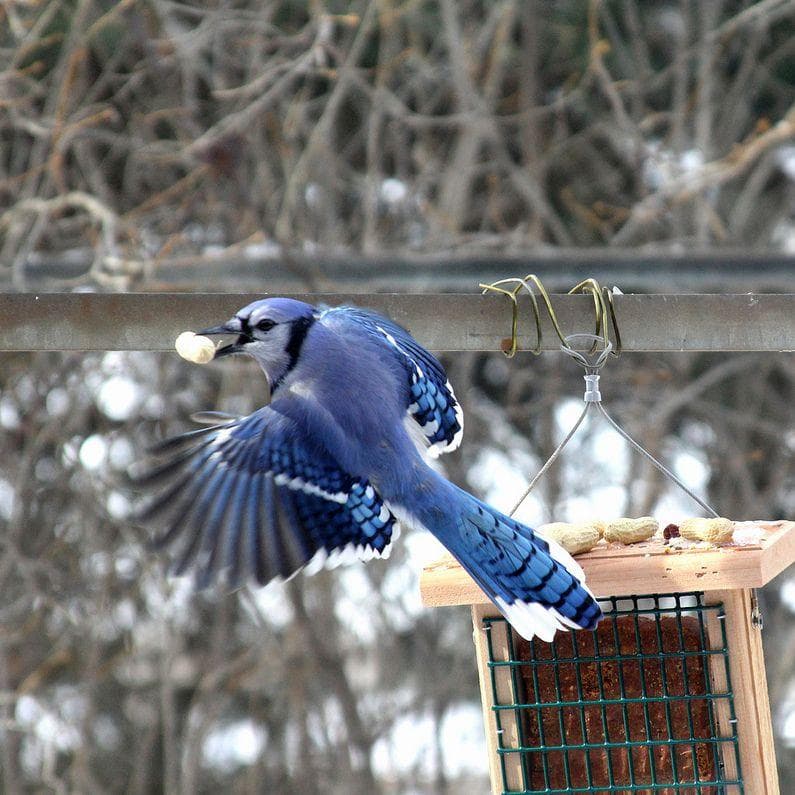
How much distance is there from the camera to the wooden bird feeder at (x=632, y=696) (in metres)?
1.85

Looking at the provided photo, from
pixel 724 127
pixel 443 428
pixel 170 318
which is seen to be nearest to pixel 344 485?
pixel 443 428

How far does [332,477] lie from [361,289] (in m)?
2.83

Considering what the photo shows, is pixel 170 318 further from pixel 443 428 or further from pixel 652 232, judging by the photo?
pixel 652 232

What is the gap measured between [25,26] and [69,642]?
2191 mm

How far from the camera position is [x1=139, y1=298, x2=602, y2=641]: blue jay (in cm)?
178

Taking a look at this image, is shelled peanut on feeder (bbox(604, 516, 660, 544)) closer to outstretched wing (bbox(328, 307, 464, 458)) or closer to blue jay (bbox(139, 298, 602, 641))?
blue jay (bbox(139, 298, 602, 641))

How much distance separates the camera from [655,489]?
4617 millimetres

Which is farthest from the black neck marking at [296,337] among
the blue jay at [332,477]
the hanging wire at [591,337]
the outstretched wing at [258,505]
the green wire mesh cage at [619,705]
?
the green wire mesh cage at [619,705]

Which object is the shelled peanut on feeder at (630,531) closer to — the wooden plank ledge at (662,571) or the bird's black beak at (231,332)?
the wooden plank ledge at (662,571)

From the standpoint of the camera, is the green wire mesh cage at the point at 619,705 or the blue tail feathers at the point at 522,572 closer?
the blue tail feathers at the point at 522,572

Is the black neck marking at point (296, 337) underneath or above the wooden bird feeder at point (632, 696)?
above

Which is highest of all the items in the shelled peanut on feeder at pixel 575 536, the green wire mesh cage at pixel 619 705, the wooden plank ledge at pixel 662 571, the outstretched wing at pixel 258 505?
the outstretched wing at pixel 258 505

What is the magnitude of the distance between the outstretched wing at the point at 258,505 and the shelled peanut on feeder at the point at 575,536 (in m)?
0.27

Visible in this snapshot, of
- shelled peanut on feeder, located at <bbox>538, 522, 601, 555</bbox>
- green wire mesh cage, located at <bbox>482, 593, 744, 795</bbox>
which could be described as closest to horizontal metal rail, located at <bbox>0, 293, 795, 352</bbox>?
shelled peanut on feeder, located at <bbox>538, 522, 601, 555</bbox>
